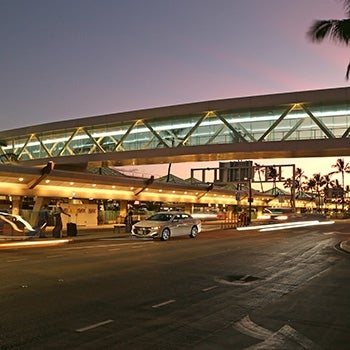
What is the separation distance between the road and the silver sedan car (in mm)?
9612

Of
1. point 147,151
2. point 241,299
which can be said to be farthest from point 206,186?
point 241,299

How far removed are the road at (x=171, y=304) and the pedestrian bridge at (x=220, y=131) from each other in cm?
1985

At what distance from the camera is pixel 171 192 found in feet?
195

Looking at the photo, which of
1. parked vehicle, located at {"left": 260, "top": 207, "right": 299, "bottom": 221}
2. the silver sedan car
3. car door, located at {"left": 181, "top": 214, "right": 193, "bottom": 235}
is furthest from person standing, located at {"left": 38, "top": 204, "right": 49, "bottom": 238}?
parked vehicle, located at {"left": 260, "top": 207, "right": 299, "bottom": 221}

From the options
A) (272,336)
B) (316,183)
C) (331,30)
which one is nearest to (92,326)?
(272,336)

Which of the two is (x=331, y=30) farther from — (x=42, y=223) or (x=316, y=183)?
(x=316, y=183)

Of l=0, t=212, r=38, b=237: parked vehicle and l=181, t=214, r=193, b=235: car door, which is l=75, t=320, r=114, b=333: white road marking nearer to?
l=0, t=212, r=38, b=237: parked vehicle

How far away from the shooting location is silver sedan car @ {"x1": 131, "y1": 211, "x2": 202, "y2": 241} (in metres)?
26.8

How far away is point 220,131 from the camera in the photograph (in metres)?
39.9

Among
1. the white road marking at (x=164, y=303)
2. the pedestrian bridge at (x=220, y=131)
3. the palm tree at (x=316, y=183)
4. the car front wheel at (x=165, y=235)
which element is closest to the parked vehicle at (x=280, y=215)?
the pedestrian bridge at (x=220, y=131)

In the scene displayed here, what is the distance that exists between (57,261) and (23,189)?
2489 cm

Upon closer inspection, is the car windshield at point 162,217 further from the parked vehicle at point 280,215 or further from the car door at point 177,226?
the parked vehicle at point 280,215

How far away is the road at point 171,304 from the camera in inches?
271

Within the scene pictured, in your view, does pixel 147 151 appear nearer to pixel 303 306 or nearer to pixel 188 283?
pixel 188 283
